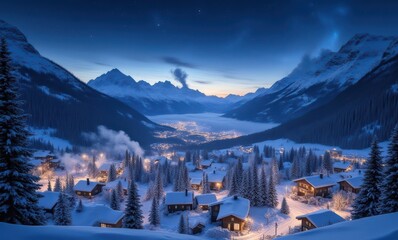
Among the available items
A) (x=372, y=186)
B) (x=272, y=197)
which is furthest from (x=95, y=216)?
(x=372, y=186)

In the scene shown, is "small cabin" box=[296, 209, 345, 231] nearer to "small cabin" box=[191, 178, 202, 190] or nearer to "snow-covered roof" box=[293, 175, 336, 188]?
"snow-covered roof" box=[293, 175, 336, 188]

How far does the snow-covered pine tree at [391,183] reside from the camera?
2162cm

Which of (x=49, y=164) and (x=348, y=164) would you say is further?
(x=49, y=164)

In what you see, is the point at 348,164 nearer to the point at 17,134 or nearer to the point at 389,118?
the point at 389,118

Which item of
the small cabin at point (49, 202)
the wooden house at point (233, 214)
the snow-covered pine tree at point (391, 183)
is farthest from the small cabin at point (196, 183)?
the snow-covered pine tree at point (391, 183)

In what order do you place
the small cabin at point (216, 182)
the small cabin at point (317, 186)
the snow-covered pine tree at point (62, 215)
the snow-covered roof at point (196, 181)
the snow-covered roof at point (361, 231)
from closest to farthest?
the snow-covered roof at point (361, 231), the snow-covered pine tree at point (62, 215), the small cabin at point (317, 186), the small cabin at point (216, 182), the snow-covered roof at point (196, 181)

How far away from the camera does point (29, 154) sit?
1480 cm

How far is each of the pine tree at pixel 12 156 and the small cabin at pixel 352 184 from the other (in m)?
74.7

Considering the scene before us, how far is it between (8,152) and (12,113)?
2295mm

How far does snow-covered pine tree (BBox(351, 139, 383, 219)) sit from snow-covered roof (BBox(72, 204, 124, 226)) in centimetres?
4052

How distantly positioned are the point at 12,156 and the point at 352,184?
76691 mm

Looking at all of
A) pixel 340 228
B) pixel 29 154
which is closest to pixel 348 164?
pixel 340 228

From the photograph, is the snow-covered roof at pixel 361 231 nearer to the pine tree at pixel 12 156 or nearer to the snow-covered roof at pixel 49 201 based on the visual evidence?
the pine tree at pixel 12 156

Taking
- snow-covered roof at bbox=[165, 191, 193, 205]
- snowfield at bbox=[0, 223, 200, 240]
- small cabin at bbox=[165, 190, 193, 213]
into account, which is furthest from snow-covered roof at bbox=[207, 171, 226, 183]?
snowfield at bbox=[0, 223, 200, 240]
